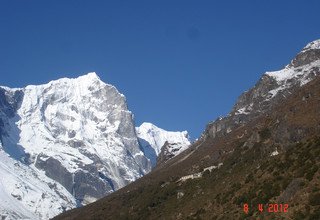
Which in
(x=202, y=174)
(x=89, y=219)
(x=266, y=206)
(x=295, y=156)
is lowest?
(x=266, y=206)

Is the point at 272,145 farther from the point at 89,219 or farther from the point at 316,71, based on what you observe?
the point at 316,71

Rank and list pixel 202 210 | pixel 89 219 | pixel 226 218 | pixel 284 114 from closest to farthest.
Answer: pixel 226 218 < pixel 202 210 < pixel 284 114 < pixel 89 219

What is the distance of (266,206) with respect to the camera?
67.9m

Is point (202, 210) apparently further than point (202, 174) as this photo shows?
No

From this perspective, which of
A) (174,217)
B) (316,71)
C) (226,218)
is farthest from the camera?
(316,71)

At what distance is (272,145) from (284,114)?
8332 mm

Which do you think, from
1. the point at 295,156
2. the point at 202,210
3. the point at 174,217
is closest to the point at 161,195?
the point at 174,217

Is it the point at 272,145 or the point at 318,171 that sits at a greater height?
the point at 272,145
